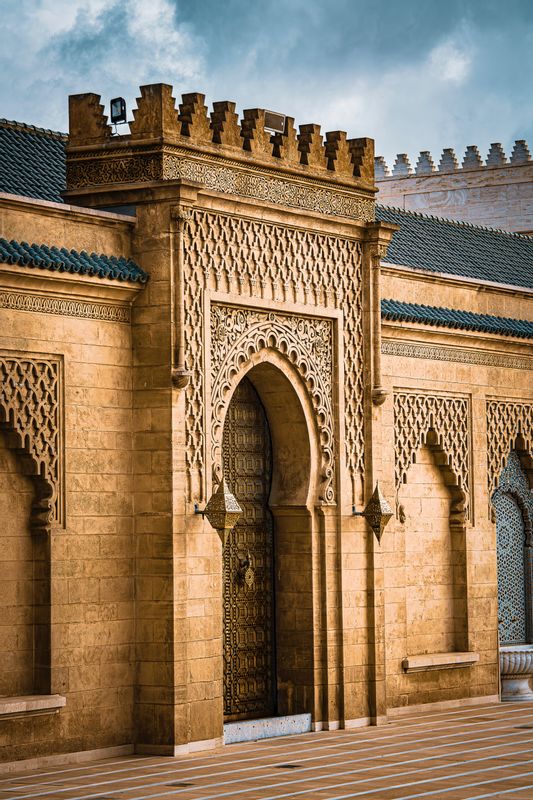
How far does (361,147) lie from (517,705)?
20.6 feet

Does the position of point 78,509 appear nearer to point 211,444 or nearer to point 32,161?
point 211,444

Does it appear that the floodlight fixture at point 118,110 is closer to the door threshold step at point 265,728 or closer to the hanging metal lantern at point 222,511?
the hanging metal lantern at point 222,511

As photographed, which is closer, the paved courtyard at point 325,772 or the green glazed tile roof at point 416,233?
the paved courtyard at point 325,772

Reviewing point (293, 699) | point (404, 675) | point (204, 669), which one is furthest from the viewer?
point (404, 675)

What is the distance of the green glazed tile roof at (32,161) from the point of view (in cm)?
1513

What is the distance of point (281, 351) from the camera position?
15477 millimetres

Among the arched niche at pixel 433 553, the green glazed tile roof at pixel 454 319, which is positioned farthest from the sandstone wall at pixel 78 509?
the arched niche at pixel 433 553

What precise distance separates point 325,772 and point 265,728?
7.11 ft

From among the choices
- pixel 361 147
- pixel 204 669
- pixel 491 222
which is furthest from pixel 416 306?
pixel 491 222

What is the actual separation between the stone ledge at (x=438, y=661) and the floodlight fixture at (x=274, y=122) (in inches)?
217

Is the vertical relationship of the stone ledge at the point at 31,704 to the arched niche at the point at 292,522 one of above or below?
below

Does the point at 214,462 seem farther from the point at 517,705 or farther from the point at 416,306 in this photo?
the point at 517,705

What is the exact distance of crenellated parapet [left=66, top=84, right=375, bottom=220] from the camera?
14312 millimetres

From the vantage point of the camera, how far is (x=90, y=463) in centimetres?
1373
